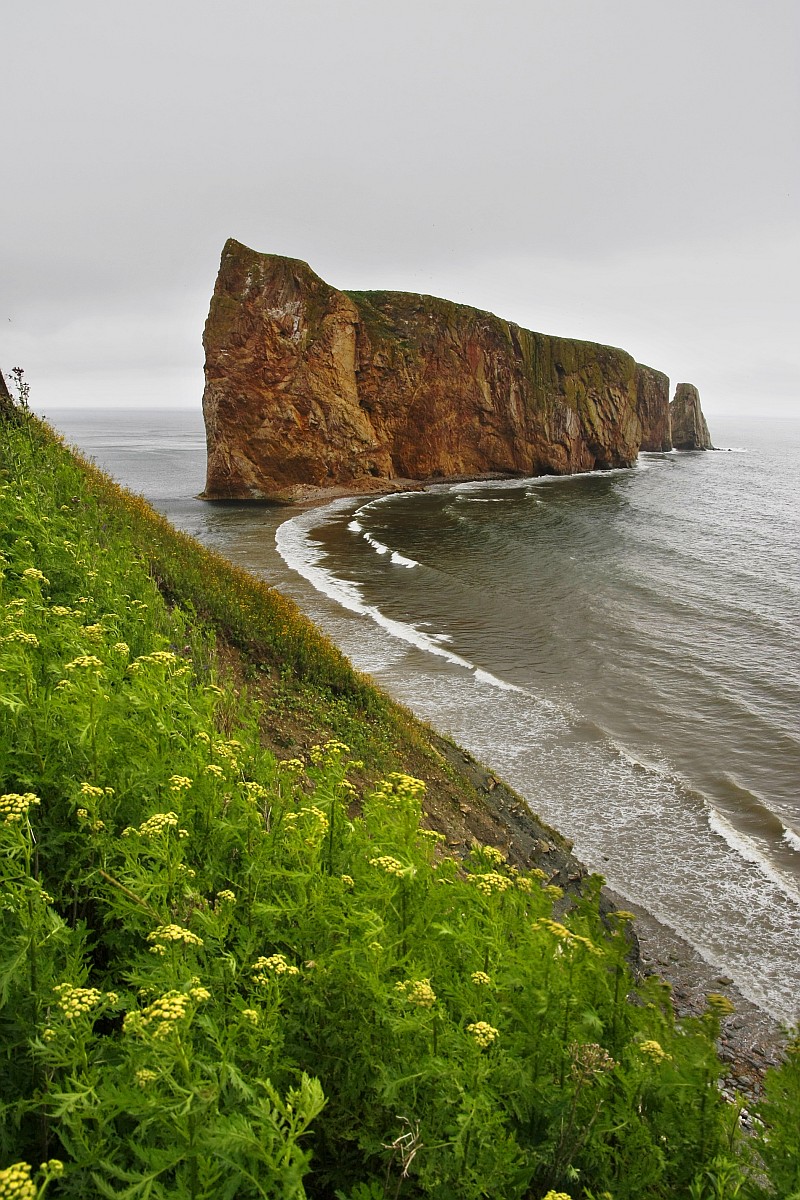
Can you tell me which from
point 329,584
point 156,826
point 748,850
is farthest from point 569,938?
point 329,584

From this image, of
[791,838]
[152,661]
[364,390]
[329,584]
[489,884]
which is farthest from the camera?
[364,390]

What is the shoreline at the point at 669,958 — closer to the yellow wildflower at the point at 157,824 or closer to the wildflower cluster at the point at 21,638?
the yellow wildflower at the point at 157,824

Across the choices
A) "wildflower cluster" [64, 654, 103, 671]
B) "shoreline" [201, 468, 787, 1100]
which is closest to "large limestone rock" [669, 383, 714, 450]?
"shoreline" [201, 468, 787, 1100]

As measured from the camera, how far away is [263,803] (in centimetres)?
416

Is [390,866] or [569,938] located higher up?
[390,866]

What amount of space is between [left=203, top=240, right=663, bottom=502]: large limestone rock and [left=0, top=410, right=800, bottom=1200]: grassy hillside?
5033 centimetres

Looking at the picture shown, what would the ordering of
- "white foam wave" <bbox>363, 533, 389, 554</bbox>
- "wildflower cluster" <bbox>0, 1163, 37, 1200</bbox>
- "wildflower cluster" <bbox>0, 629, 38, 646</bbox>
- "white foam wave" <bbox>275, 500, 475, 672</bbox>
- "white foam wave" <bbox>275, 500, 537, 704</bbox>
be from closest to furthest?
1. "wildflower cluster" <bbox>0, 1163, 37, 1200</bbox>
2. "wildflower cluster" <bbox>0, 629, 38, 646</bbox>
3. "white foam wave" <bbox>275, 500, 537, 704</bbox>
4. "white foam wave" <bbox>275, 500, 475, 672</bbox>
5. "white foam wave" <bbox>363, 533, 389, 554</bbox>

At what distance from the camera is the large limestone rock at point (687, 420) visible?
11744 cm

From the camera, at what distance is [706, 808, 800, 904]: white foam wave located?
990 centimetres

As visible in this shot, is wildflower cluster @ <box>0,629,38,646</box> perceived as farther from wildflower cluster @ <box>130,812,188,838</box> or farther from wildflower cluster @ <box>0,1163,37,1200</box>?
wildflower cluster @ <box>0,1163,37,1200</box>

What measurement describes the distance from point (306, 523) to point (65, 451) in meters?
29.3

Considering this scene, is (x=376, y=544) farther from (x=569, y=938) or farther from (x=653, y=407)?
(x=653, y=407)

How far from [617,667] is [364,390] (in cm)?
4477

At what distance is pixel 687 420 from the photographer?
11944 centimetres
